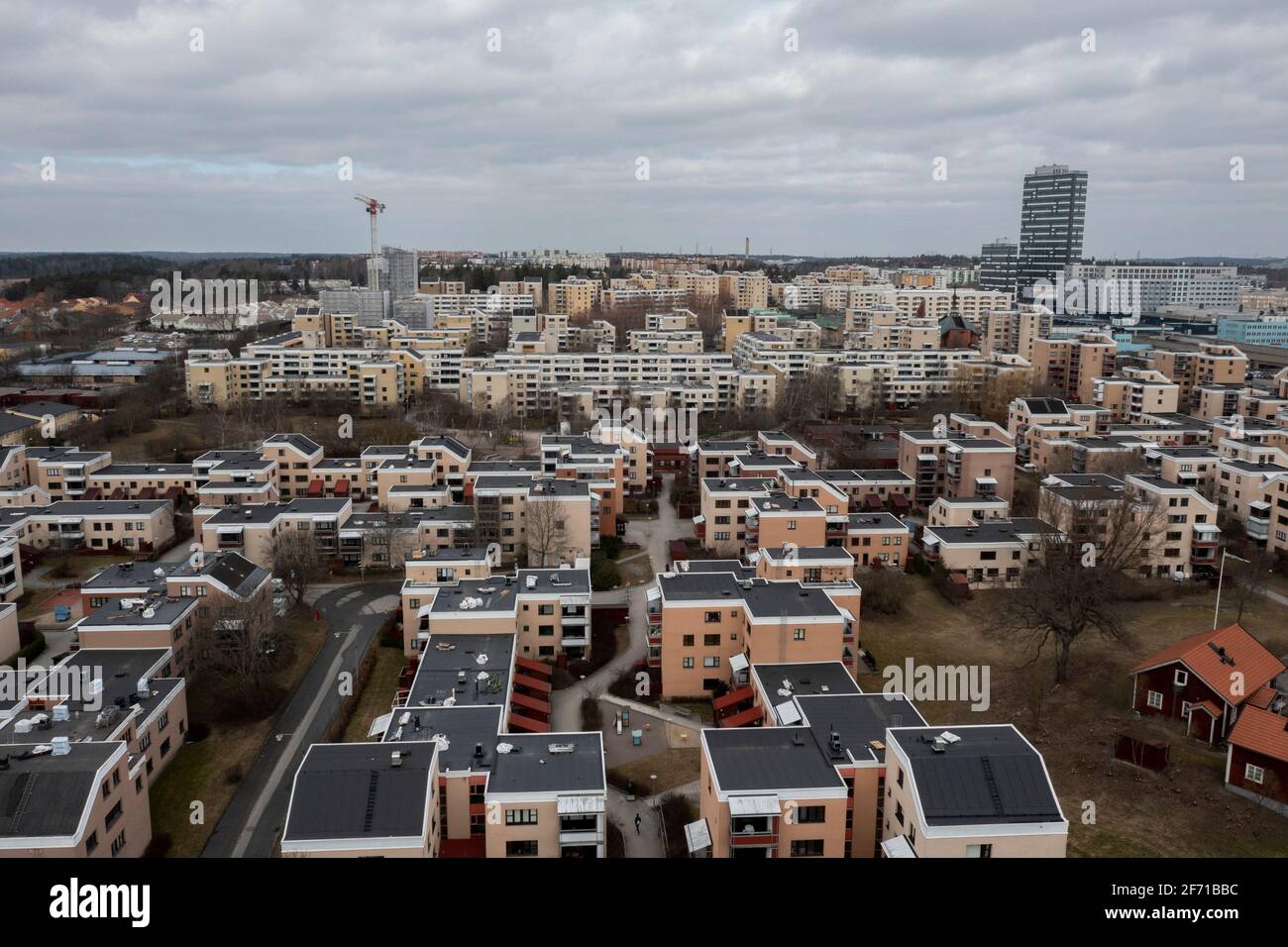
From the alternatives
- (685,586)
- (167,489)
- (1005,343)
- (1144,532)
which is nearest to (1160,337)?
(1005,343)

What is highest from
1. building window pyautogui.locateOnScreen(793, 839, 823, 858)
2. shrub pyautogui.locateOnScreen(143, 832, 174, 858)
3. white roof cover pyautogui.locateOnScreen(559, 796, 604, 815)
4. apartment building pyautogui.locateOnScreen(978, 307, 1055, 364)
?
apartment building pyautogui.locateOnScreen(978, 307, 1055, 364)

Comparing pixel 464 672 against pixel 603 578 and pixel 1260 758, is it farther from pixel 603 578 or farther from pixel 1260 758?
pixel 1260 758

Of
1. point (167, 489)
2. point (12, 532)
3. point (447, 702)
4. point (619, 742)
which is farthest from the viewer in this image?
point (167, 489)

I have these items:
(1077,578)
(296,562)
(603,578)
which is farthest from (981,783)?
(296,562)

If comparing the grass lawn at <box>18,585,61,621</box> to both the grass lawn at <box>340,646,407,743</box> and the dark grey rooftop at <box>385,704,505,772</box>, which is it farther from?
the dark grey rooftop at <box>385,704,505,772</box>

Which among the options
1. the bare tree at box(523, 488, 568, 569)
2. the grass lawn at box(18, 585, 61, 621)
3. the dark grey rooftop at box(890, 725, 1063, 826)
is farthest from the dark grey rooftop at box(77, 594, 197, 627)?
the dark grey rooftop at box(890, 725, 1063, 826)

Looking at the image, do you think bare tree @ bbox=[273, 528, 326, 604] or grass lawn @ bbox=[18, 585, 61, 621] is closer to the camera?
grass lawn @ bbox=[18, 585, 61, 621]
